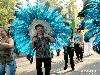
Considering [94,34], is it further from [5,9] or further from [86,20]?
[5,9]

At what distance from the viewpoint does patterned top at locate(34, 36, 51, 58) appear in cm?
1016

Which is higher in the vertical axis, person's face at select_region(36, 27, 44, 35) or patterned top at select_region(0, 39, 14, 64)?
person's face at select_region(36, 27, 44, 35)

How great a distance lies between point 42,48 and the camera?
10203mm

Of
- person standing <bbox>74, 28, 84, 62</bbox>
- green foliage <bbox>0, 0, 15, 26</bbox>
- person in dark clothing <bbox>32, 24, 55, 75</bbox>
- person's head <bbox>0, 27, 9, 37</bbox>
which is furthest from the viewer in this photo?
green foliage <bbox>0, 0, 15, 26</bbox>

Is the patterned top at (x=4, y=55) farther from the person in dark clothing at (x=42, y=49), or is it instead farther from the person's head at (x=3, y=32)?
the person in dark clothing at (x=42, y=49)

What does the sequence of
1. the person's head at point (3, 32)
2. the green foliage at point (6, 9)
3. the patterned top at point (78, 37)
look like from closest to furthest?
the person's head at point (3, 32), the patterned top at point (78, 37), the green foliage at point (6, 9)

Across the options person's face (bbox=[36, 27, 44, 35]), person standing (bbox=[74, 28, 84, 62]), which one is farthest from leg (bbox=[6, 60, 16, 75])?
person standing (bbox=[74, 28, 84, 62])

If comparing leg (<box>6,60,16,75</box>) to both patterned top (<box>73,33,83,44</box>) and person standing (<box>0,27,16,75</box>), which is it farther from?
patterned top (<box>73,33,83,44</box>)

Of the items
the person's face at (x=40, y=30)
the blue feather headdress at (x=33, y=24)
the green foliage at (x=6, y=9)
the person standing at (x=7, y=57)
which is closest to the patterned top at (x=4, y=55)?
the person standing at (x=7, y=57)

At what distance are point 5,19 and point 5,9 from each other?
3.89ft

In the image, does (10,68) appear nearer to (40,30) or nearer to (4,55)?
(4,55)

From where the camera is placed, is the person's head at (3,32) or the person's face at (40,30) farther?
the person's face at (40,30)

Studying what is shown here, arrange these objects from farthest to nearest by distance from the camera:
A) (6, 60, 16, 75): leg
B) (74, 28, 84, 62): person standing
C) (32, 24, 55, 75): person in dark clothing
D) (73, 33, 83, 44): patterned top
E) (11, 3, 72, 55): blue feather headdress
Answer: (74, 28, 84, 62): person standing
(73, 33, 83, 44): patterned top
(11, 3, 72, 55): blue feather headdress
(32, 24, 55, 75): person in dark clothing
(6, 60, 16, 75): leg

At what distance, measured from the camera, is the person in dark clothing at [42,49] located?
1012 cm
